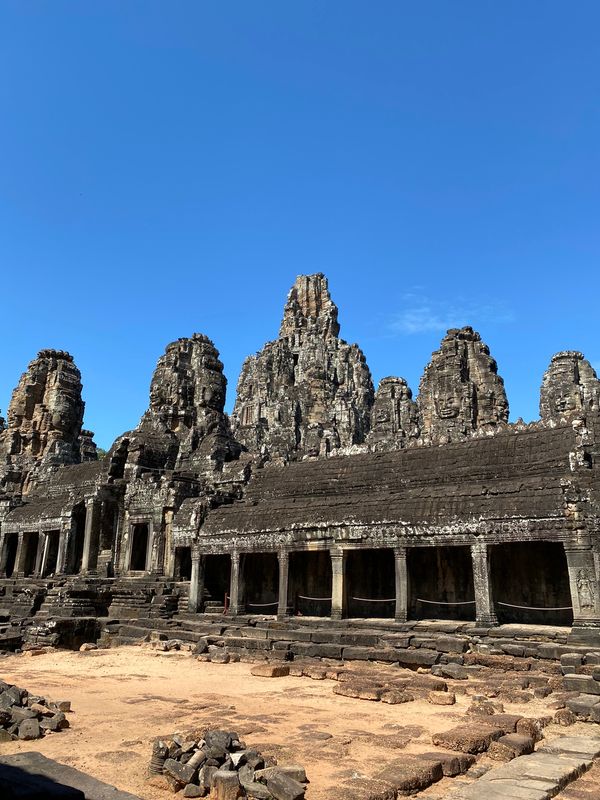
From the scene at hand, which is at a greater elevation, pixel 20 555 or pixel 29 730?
pixel 20 555

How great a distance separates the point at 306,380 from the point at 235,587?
50.1 m

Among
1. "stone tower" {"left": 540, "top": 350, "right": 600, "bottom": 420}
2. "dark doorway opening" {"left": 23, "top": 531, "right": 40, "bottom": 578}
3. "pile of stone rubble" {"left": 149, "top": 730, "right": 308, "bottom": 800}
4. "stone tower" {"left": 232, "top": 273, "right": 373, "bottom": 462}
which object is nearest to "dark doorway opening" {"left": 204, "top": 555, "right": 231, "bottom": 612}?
"dark doorway opening" {"left": 23, "top": 531, "right": 40, "bottom": 578}

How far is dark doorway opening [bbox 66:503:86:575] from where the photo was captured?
2917 cm

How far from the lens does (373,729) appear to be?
9398 millimetres

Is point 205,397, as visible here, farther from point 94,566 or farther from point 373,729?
point 373,729

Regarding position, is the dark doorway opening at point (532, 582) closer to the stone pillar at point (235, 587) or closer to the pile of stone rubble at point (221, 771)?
the stone pillar at point (235, 587)

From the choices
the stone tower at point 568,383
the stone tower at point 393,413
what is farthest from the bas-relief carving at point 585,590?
the stone tower at point 568,383

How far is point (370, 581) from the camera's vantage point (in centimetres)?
2064

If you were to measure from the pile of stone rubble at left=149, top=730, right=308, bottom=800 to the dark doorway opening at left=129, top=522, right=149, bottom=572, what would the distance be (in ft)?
70.5

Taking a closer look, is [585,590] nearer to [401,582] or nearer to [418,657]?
[418,657]

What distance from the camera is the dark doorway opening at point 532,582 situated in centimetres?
1698

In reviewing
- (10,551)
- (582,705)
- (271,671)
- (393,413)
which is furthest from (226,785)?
(393,413)

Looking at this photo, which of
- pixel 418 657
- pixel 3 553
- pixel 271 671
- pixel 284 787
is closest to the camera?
pixel 284 787

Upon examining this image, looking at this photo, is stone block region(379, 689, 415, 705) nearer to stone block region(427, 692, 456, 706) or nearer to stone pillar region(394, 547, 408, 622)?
stone block region(427, 692, 456, 706)
